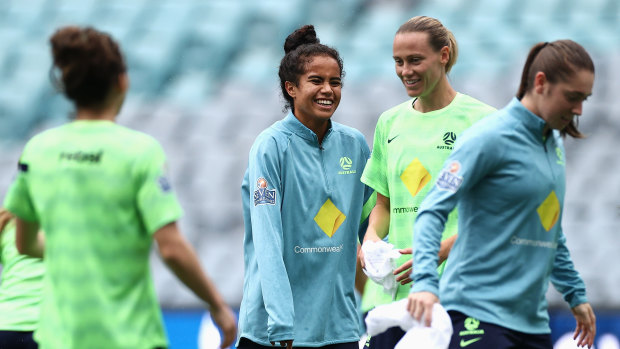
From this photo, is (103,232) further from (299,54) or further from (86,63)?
(299,54)

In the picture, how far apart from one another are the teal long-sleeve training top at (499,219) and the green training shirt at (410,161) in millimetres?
782

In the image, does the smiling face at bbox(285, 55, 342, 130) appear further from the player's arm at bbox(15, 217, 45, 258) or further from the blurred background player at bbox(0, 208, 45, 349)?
the blurred background player at bbox(0, 208, 45, 349)

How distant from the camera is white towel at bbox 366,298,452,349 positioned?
3469 millimetres

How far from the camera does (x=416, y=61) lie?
4605 mm

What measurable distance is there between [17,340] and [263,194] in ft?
5.38

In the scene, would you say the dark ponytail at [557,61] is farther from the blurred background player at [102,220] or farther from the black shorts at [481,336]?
the blurred background player at [102,220]

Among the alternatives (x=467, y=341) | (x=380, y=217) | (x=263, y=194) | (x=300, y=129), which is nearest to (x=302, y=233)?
(x=263, y=194)

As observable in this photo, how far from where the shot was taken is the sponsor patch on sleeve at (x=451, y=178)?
139 inches

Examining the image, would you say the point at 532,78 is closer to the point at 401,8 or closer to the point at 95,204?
the point at 95,204

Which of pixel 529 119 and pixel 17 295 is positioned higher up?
pixel 529 119

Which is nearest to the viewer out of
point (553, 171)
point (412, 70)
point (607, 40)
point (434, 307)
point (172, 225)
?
point (172, 225)

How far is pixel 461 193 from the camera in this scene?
3.55 m

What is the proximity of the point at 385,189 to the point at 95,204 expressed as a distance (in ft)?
5.87

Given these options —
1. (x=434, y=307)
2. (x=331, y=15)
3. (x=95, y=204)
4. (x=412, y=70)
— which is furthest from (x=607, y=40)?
(x=95, y=204)
